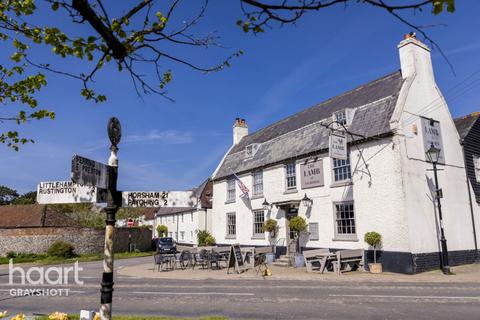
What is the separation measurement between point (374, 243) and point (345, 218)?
8.22ft

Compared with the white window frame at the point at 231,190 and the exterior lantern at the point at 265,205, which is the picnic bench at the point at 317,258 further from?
the white window frame at the point at 231,190

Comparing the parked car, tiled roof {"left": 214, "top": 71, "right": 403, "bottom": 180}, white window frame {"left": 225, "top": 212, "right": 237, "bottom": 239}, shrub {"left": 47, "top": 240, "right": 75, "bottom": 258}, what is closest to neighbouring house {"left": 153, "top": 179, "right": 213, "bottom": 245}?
white window frame {"left": 225, "top": 212, "right": 237, "bottom": 239}

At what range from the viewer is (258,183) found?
2620 centimetres

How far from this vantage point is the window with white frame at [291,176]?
910 inches

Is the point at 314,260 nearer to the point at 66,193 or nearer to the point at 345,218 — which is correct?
the point at 345,218

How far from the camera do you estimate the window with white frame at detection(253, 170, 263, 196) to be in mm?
25969

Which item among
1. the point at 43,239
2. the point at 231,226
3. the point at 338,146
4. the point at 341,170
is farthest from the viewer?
the point at 43,239

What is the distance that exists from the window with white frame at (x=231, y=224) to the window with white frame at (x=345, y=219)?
33.3 feet

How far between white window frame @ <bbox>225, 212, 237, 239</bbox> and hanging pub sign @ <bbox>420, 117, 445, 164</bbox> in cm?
1429

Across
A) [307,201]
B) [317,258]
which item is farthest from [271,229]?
[317,258]

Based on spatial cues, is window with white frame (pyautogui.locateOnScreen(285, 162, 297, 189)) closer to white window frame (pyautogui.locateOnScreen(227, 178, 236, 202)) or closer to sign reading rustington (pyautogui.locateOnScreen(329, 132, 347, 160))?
sign reading rustington (pyautogui.locateOnScreen(329, 132, 347, 160))

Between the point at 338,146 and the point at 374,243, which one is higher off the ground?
the point at 338,146

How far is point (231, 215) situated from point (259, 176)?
4.54 meters

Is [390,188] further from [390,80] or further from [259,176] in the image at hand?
[259,176]
